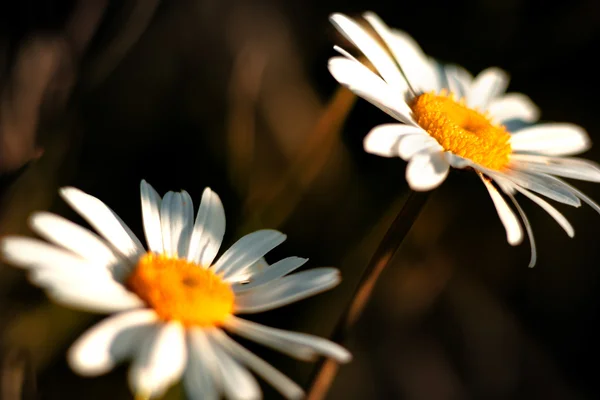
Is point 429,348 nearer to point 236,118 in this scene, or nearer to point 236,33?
point 236,118

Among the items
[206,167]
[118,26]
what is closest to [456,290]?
[206,167]

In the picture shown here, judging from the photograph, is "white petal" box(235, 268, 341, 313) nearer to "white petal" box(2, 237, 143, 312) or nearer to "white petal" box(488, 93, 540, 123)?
"white petal" box(2, 237, 143, 312)

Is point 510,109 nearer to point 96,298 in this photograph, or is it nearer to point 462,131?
point 462,131

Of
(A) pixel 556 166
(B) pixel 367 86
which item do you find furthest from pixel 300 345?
(A) pixel 556 166

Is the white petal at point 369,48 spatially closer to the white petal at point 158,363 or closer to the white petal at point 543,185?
the white petal at point 543,185

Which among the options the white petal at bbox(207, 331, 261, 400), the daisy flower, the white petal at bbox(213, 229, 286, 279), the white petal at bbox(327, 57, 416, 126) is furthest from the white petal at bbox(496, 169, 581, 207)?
the white petal at bbox(207, 331, 261, 400)

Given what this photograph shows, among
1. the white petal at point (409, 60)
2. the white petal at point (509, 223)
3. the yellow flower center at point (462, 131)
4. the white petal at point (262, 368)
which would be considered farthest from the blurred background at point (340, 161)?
the white petal at point (262, 368)
